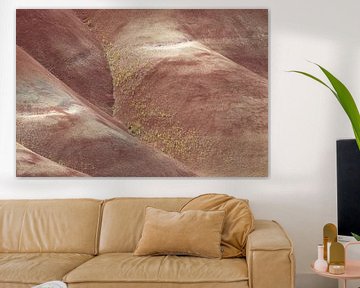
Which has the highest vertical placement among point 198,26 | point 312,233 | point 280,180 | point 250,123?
point 198,26

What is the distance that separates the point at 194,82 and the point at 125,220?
3.80 feet

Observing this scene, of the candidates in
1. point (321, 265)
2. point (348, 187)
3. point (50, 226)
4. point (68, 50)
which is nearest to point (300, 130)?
point (348, 187)

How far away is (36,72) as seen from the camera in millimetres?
4359

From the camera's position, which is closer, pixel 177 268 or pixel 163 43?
pixel 177 268

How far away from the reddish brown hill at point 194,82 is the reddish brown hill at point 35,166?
59cm

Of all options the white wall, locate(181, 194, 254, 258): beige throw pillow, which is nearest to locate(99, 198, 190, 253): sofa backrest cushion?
locate(181, 194, 254, 258): beige throw pillow

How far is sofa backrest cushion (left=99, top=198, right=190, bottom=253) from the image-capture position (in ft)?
12.8

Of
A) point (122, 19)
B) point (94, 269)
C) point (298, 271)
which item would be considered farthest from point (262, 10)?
A: point (94, 269)

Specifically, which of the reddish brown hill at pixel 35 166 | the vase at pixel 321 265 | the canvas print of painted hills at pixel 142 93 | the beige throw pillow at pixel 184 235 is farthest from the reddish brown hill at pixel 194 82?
the vase at pixel 321 265

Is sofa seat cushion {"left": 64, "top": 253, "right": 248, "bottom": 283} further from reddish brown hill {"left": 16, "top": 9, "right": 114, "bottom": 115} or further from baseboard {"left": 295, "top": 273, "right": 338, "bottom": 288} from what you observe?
reddish brown hill {"left": 16, "top": 9, "right": 114, "bottom": 115}

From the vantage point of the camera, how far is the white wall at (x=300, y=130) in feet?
14.2

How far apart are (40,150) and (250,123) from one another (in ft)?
5.24

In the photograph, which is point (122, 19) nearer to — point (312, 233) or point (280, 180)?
point (280, 180)

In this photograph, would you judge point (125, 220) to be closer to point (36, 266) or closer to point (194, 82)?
point (36, 266)
